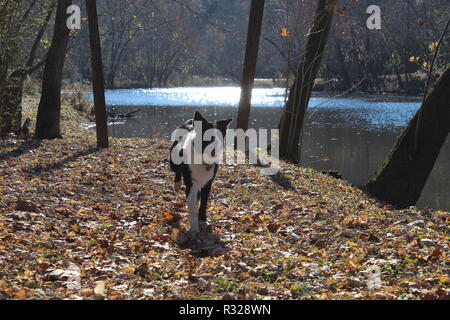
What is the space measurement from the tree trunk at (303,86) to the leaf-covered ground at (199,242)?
4885mm

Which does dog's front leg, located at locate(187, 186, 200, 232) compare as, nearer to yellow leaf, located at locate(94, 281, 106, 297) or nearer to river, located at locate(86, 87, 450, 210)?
yellow leaf, located at locate(94, 281, 106, 297)

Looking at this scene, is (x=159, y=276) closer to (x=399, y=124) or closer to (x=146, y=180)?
(x=146, y=180)

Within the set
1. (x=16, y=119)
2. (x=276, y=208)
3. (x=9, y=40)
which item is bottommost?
(x=276, y=208)

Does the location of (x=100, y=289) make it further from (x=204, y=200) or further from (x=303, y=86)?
(x=303, y=86)

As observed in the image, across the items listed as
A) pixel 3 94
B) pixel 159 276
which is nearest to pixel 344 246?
pixel 159 276

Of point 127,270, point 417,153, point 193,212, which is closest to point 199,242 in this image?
point 193,212

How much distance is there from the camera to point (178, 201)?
1004cm

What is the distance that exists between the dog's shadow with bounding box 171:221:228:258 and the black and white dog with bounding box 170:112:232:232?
0.18 m

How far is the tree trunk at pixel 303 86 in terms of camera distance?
16000mm

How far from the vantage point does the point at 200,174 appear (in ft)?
26.5

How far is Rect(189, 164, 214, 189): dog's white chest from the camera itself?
7.99 m

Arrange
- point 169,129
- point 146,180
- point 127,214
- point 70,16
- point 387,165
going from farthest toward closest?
point 169,129
point 70,16
point 387,165
point 146,180
point 127,214

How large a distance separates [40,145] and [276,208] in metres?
8.08

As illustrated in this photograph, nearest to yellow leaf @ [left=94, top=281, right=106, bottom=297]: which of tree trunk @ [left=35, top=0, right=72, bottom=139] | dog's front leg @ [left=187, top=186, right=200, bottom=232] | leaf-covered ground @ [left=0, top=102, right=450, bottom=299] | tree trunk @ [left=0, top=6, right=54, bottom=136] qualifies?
leaf-covered ground @ [left=0, top=102, right=450, bottom=299]
